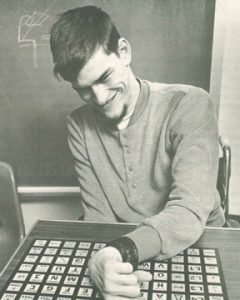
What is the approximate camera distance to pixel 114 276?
819mm

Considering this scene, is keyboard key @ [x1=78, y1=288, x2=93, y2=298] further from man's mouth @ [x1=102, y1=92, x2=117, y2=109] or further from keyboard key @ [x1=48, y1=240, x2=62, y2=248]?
man's mouth @ [x1=102, y1=92, x2=117, y2=109]

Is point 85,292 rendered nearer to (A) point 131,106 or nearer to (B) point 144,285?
(B) point 144,285

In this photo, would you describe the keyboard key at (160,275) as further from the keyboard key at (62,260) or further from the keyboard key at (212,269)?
the keyboard key at (62,260)

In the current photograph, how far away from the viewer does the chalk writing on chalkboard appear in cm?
186

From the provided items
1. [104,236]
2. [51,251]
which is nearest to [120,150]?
[104,236]

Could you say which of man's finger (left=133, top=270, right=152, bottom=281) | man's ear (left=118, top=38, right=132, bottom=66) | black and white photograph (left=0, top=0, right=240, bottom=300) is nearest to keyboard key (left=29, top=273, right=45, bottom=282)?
black and white photograph (left=0, top=0, right=240, bottom=300)

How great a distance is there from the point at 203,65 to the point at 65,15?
862mm

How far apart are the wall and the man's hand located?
4.03 feet

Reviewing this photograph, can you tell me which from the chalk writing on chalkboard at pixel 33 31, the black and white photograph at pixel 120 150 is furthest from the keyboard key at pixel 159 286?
the chalk writing on chalkboard at pixel 33 31

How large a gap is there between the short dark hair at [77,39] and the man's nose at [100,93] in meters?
0.07

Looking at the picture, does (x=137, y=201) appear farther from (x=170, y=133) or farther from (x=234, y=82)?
(x=234, y=82)

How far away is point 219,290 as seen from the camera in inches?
33.2

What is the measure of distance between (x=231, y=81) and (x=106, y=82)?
35.2 inches

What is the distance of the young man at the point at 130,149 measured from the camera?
3.05 ft
